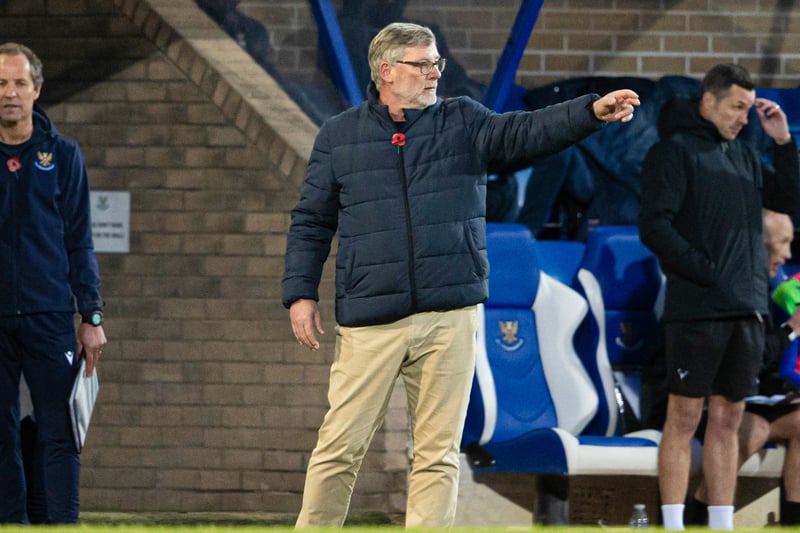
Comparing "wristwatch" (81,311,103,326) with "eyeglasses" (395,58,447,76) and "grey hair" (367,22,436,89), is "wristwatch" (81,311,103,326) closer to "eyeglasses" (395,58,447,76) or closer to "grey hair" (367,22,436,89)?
"grey hair" (367,22,436,89)

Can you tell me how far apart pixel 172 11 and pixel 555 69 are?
1.97 m

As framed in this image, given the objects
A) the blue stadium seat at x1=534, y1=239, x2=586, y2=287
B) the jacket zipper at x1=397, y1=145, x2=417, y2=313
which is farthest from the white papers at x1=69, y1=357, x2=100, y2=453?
the blue stadium seat at x1=534, y1=239, x2=586, y2=287

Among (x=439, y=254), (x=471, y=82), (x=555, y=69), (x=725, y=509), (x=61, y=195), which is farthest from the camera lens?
(x=555, y=69)

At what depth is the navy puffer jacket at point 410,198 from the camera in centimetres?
360

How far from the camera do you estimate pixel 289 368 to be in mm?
5902

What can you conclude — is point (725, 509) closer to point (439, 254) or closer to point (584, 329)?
point (584, 329)

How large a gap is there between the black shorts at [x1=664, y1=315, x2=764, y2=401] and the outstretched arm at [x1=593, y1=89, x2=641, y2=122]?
1647mm

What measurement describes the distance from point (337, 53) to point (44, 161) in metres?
1.84

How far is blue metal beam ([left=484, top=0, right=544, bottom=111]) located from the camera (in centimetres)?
591

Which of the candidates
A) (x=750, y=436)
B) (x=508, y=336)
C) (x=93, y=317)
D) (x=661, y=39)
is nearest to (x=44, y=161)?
(x=93, y=317)

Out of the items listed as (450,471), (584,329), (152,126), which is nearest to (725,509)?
(584,329)

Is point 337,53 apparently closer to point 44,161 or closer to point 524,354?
point 524,354

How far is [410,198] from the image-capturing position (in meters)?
3.62

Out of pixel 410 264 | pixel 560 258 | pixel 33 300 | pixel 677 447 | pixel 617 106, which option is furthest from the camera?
pixel 560 258
